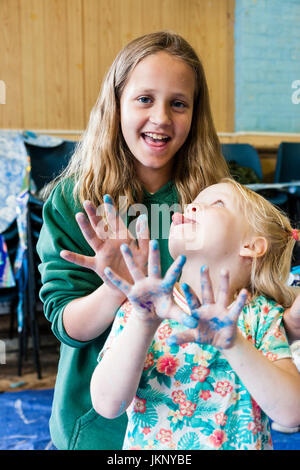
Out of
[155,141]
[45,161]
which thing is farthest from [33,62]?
[155,141]

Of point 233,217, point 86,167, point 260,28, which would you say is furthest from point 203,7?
point 233,217

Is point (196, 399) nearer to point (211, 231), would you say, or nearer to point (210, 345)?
point (210, 345)

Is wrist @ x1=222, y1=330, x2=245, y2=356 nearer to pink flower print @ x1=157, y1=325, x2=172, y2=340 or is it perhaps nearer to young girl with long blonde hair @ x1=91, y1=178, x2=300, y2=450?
young girl with long blonde hair @ x1=91, y1=178, x2=300, y2=450

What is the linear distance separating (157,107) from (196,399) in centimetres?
52

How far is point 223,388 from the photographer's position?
2.27 feet

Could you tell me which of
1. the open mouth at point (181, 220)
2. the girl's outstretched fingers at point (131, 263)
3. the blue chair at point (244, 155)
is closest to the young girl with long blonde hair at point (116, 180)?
the open mouth at point (181, 220)

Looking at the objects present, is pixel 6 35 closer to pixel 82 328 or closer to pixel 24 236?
pixel 24 236

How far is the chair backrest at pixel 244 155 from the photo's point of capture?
10.7 feet

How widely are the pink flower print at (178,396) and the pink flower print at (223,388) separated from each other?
0.17 ft

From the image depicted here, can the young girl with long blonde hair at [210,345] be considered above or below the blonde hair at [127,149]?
below

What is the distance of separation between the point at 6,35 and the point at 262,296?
9.70 ft

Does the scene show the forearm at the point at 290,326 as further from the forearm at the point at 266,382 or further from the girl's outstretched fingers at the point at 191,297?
the girl's outstretched fingers at the point at 191,297

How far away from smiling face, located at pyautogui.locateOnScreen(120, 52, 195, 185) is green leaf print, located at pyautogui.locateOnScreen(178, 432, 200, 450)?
19.3 inches

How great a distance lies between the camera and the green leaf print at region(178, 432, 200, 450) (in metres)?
0.68
